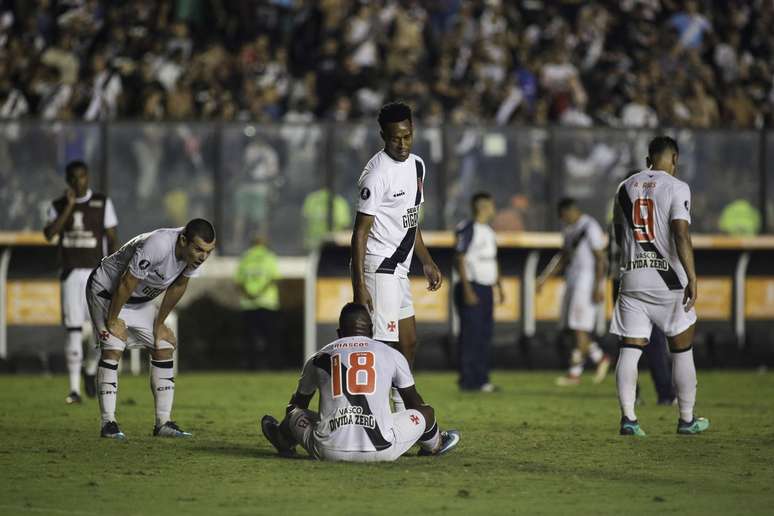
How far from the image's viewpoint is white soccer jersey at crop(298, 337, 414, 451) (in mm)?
9641

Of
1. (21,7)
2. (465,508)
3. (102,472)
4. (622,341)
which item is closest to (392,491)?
(465,508)

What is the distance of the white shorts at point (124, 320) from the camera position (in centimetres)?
1162

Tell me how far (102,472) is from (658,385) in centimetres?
782

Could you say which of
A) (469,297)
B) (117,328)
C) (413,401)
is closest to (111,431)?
(117,328)

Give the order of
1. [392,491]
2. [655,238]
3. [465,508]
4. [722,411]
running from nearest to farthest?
[465,508] → [392,491] → [655,238] → [722,411]

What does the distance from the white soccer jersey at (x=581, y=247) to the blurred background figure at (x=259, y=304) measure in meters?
4.88

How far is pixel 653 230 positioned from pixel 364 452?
3.33 m

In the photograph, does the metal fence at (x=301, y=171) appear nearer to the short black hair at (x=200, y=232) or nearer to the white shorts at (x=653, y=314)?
the white shorts at (x=653, y=314)

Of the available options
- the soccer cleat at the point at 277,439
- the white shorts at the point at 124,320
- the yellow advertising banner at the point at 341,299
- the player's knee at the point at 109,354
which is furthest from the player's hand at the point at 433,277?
the yellow advertising banner at the point at 341,299

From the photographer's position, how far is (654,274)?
1186cm

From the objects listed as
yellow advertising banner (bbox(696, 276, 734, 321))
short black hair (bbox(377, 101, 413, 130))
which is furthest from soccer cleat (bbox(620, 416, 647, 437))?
yellow advertising banner (bbox(696, 276, 734, 321))

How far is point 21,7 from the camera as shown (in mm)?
25297

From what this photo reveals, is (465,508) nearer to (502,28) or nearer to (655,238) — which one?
(655,238)

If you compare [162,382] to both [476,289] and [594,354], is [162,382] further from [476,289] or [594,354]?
[594,354]
